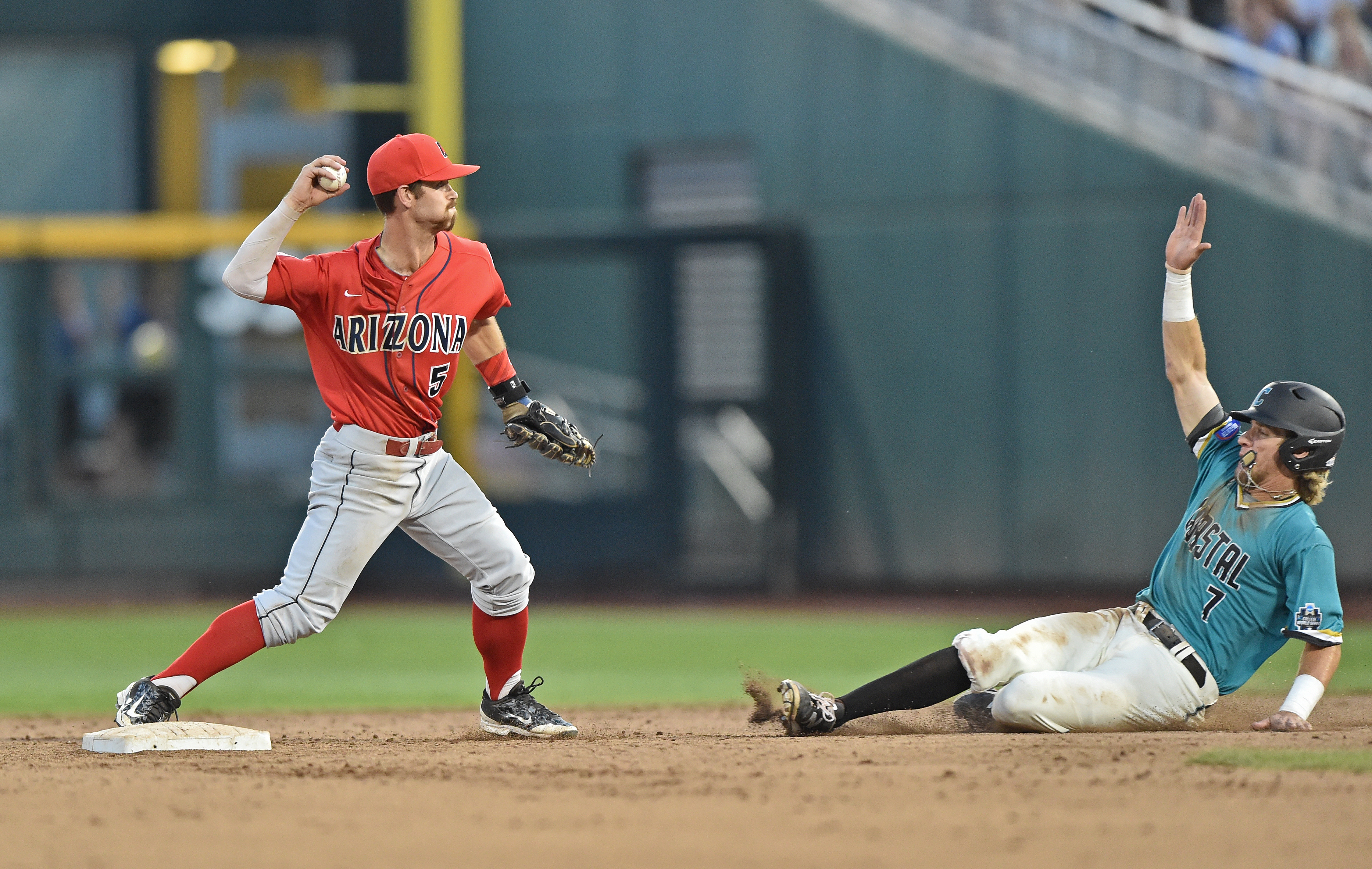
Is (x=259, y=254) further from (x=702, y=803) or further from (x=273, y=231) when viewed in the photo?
(x=702, y=803)

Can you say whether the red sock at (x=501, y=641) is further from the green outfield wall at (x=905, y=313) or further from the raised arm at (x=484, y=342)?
the green outfield wall at (x=905, y=313)

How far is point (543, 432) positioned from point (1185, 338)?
6.88 feet

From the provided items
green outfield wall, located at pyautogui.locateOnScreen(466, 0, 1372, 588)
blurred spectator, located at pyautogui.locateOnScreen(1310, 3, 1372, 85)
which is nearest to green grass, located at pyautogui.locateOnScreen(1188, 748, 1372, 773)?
green outfield wall, located at pyautogui.locateOnScreen(466, 0, 1372, 588)

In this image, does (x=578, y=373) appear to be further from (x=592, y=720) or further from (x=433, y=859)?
(x=433, y=859)

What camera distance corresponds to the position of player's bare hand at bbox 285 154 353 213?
4727 mm

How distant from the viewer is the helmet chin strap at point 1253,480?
4.77 m

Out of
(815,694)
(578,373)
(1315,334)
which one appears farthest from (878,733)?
(578,373)

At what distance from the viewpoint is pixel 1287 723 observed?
477 centimetres

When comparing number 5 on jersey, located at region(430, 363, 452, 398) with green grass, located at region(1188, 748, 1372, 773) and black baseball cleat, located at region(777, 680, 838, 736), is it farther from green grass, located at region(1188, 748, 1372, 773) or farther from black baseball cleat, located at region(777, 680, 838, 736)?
green grass, located at region(1188, 748, 1372, 773)

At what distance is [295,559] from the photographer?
4926mm

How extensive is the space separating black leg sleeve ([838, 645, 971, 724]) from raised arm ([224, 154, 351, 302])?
7.27 feet

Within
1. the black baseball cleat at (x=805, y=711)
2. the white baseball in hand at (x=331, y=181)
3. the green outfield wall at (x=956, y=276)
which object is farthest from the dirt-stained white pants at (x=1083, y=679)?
the green outfield wall at (x=956, y=276)

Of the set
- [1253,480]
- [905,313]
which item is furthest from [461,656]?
[1253,480]

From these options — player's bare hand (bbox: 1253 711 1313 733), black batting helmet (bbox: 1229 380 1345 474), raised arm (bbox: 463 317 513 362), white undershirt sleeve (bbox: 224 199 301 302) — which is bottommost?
player's bare hand (bbox: 1253 711 1313 733)
